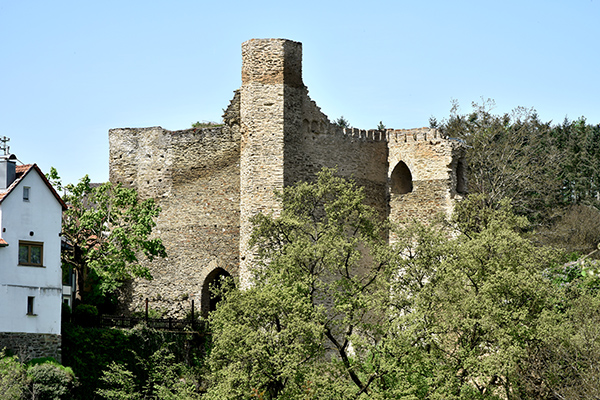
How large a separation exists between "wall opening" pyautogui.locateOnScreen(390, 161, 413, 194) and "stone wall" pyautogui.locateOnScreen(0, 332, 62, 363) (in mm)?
16839

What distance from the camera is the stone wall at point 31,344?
33.4 meters

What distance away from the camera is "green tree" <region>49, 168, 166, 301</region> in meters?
39.5

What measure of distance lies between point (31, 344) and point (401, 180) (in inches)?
729

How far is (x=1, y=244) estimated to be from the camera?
111ft

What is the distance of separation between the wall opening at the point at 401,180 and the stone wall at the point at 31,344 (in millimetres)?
16839

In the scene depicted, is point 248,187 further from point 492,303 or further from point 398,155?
point 492,303

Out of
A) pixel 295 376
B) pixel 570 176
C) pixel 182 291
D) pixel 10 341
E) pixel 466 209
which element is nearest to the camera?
pixel 295 376

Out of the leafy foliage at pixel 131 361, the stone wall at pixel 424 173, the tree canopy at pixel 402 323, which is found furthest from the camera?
the stone wall at pixel 424 173

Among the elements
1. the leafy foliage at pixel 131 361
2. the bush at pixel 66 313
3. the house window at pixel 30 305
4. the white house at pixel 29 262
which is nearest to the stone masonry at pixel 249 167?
the leafy foliage at pixel 131 361

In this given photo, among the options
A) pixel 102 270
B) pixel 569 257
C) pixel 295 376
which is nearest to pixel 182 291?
pixel 102 270

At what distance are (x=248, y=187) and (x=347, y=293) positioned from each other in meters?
9.74

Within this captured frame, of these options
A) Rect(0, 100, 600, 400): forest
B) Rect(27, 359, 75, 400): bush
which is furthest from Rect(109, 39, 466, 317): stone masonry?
Rect(27, 359, 75, 400): bush

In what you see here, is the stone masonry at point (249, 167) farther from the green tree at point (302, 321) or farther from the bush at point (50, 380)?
the bush at point (50, 380)

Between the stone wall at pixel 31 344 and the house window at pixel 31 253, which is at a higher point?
the house window at pixel 31 253
